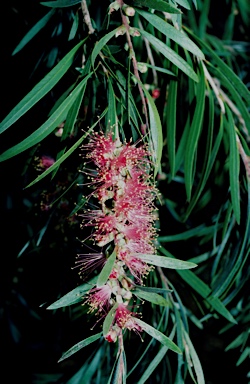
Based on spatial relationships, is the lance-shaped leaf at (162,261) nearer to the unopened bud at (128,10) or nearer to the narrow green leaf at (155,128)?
the narrow green leaf at (155,128)

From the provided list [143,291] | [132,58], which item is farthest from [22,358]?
[132,58]

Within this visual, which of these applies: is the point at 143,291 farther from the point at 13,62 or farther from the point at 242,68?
the point at 242,68

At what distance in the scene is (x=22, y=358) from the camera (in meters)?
1.87

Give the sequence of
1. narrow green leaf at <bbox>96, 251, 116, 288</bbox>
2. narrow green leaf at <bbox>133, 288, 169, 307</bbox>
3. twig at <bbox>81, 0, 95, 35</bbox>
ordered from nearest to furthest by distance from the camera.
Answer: narrow green leaf at <bbox>96, 251, 116, 288</bbox> < narrow green leaf at <bbox>133, 288, 169, 307</bbox> < twig at <bbox>81, 0, 95, 35</bbox>

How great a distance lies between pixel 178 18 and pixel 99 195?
0.35 metres

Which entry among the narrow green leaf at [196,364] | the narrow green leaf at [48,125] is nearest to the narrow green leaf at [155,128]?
the narrow green leaf at [48,125]

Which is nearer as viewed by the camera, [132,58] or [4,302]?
[132,58]

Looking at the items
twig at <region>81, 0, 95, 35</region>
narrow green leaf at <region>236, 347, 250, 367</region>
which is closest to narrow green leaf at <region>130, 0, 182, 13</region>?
twig at <region>81, 0, 95, 35</region>

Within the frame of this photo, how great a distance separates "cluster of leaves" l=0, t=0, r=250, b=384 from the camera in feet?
2.48

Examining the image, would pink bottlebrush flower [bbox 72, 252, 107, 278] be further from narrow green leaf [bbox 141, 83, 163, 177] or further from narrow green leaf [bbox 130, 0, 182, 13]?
narrow green leaf [bbox 130, 0, 182, 13]

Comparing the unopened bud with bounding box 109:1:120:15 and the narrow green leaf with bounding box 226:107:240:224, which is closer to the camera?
the unopened bud with bounding box 109:1:120:15

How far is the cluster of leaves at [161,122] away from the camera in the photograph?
2.48 feet

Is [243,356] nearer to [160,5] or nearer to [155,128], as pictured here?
[155,128]

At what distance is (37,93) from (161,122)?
1.28 ft
